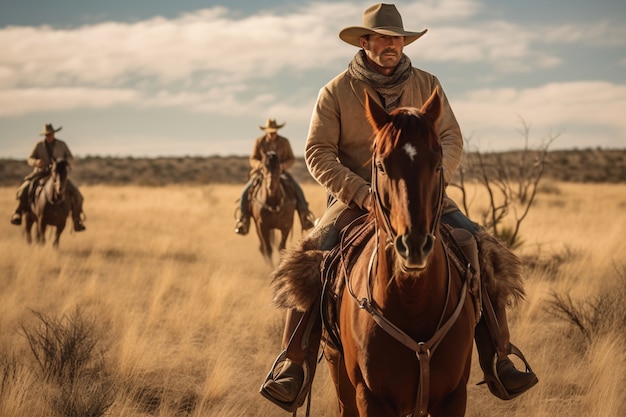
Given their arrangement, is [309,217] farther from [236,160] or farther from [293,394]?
[236,160]

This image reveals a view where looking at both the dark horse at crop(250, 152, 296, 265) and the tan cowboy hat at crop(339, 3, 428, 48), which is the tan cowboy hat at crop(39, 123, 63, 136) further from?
the tan cowboy hat at crop(339, 3, 428, 48)

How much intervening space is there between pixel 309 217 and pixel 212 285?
3.54 metres

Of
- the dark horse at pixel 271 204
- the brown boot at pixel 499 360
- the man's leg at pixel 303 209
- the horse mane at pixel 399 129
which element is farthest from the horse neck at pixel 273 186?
the horse mane at pixel 399 129

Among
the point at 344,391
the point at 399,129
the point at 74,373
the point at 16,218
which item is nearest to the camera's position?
the point at 399,129

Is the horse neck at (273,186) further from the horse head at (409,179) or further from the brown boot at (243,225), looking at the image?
the horse head at (409,179)

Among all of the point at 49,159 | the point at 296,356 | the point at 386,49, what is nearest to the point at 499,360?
the point at 296,356

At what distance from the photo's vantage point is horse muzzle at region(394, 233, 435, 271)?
2.65 metres

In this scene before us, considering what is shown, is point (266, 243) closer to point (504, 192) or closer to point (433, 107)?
point (504, 192)

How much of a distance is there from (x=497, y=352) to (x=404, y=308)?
95cm

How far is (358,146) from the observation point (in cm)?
443

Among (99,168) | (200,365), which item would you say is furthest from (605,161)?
(200,365)

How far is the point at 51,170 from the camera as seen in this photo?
15.0 metres

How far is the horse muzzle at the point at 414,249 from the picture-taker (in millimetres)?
2654

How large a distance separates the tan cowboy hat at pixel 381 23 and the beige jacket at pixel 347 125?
0.30 metres
